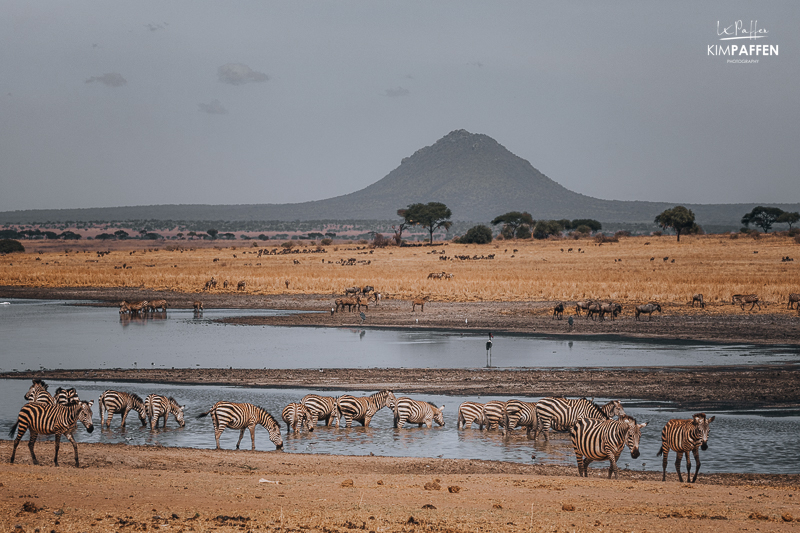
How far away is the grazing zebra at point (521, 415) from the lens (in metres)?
15.9

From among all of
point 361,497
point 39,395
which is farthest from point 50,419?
point 361,497

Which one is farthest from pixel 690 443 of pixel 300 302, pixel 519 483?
pixel 300 302

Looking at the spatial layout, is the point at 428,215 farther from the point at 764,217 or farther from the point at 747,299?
the point at 747,299

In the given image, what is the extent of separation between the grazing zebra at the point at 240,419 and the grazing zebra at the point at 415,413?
2696mm

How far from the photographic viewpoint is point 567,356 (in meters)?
27.2

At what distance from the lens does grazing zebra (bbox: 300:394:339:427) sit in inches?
664

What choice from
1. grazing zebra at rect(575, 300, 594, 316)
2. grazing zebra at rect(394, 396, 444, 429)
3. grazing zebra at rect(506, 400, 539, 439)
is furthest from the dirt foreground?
grazing zebra at rect(575, 300, 594, 316)

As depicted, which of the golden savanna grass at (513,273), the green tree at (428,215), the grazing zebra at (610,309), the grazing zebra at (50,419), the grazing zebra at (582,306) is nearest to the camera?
the grazing zebra at (50,419)

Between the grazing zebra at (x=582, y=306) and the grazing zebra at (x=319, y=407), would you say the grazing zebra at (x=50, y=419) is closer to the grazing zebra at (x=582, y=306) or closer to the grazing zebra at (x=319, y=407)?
the grazing zebra at (x=319, y=407)

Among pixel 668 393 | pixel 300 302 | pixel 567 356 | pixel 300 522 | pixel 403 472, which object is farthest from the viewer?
pixel 300 302

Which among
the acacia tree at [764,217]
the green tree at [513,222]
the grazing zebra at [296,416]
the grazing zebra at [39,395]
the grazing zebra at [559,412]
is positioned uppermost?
the acacia tree at [764,217]

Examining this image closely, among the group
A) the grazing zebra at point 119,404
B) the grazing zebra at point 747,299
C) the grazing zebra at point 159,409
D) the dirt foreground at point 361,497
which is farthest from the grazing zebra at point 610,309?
the dirt foreground at point 361,497

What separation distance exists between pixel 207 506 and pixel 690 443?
23.3ft

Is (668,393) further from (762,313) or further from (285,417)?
(762,313)
